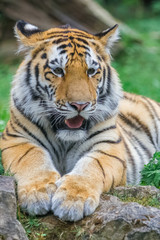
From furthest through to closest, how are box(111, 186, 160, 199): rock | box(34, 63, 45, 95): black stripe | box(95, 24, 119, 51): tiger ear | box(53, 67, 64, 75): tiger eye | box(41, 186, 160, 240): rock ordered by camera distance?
box(95, 24, 119, 51): tiger ear → box(34, 63, 45, 95): black stripe → box(53, 67, 64, 75): tiger eye → box(111, 186, 160, 199): rock → box(41, 186, 160, 240): rock

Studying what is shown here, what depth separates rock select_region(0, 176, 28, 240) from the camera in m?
2.96

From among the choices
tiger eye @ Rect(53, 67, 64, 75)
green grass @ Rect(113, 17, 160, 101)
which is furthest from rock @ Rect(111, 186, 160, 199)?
green grass @ Rect(113, 17, 160, 101)

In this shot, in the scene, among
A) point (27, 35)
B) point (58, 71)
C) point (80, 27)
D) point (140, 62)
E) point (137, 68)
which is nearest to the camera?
point (58, 71)

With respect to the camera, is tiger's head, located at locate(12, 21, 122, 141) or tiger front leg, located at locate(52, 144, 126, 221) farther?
tiger's head, located at locate(12, 21, 122, 141)

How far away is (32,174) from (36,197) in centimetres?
34

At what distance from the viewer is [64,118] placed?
3.98m

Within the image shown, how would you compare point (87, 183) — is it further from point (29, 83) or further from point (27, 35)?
point (27, 35)

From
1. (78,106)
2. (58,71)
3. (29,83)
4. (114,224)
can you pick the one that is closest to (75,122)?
(78,106)

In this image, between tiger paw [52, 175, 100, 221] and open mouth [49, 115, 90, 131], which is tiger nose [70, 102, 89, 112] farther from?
tiger paw [52, 175, 100, 221]

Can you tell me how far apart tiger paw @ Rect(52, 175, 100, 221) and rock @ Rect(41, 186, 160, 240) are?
67 mm

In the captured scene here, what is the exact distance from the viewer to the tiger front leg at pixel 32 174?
132 inches

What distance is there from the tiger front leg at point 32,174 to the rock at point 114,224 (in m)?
0.14

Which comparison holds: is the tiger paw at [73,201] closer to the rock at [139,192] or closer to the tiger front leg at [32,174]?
the tiger front leg at [32,174]

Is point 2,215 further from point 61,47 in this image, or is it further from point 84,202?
point 61,47
